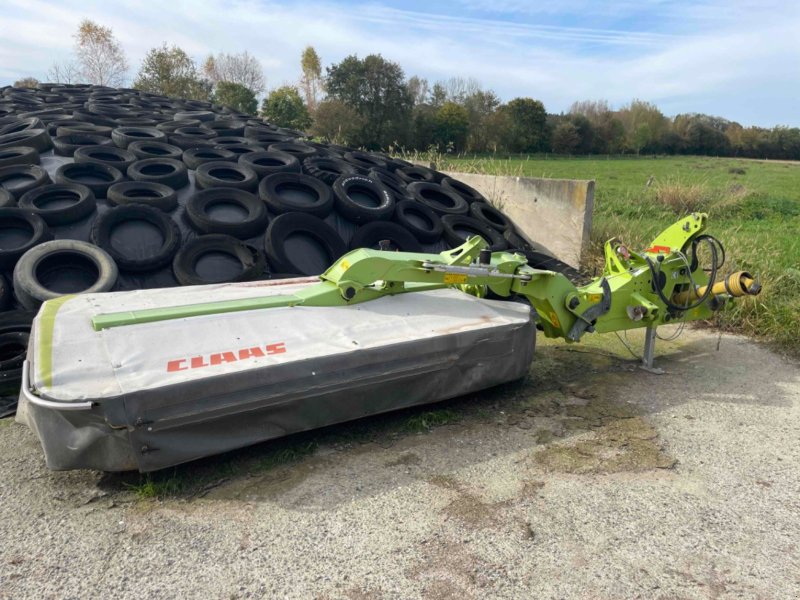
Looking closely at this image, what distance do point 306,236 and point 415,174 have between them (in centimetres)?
326

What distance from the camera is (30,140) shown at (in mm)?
7609

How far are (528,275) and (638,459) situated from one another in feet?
4.71

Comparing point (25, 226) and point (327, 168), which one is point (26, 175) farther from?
point (327, 168)

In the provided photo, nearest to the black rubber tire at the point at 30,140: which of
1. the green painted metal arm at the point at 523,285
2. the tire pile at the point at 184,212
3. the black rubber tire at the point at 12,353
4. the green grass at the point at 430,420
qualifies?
the tire pile at the point at 184,212

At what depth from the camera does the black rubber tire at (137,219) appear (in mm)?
5438

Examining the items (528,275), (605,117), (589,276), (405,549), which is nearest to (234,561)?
(405,549)

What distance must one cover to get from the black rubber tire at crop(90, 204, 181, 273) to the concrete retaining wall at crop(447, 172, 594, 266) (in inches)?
197

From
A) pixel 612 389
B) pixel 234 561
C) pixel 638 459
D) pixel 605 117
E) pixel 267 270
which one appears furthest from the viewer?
pixel 605 117

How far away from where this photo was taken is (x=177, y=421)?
3016 mm

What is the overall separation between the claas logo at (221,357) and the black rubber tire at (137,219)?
262 centimetres

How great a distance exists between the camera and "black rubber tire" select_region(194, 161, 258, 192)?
670 cm

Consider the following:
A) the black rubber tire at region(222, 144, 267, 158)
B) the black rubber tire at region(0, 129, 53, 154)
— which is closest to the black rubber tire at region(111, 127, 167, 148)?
the black rubber tire at region(0, 129, 53, 154)

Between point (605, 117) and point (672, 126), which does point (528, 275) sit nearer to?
point (605, 117)

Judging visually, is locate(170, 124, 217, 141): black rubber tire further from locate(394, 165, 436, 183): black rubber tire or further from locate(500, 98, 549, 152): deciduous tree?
locate(500, 98, 549, 152): deciduous tree
